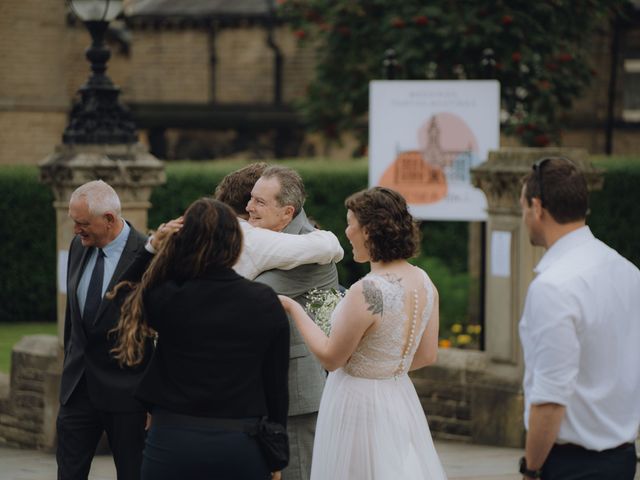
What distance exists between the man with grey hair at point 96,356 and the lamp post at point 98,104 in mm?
3636

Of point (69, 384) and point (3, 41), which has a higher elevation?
point (3, 41)

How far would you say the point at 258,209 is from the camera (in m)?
5.37

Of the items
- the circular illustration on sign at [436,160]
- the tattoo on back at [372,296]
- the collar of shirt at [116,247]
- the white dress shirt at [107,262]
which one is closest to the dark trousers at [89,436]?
the white dress shirt at [107,262]

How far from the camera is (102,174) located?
9242 millimetres

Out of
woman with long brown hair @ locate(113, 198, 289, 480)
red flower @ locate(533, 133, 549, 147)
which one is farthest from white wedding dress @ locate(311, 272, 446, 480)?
red flower @ locate(533, 133, 549, 147)

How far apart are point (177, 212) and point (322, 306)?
33.7ft

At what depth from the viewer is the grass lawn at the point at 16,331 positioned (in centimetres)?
1423

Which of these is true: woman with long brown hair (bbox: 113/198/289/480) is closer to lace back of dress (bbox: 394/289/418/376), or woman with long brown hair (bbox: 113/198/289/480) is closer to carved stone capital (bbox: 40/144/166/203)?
lace back of dress (bbox: 394/289/418/376)

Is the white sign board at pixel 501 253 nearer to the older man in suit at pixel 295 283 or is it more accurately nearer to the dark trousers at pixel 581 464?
the older man in suit at pixel 295 283

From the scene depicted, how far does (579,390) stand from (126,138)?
605cm

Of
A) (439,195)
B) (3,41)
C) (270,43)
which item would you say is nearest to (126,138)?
(439,195)

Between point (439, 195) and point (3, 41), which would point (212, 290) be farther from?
point (3, 41)

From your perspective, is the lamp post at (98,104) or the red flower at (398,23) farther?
the red flower at (398,23)

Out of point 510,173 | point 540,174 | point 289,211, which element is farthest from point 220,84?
point 540,174
